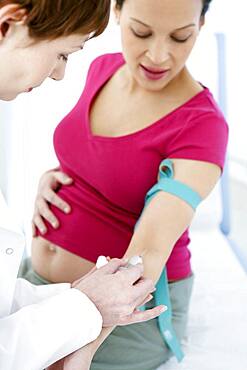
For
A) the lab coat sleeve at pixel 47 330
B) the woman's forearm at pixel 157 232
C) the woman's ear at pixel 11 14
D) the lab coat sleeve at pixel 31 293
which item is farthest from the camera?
the woman's forearm at pixel 157 232

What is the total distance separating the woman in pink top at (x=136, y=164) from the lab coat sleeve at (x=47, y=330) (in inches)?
12.6

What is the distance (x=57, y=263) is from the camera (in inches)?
67.5

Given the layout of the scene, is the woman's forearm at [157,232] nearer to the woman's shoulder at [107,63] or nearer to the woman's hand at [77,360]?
the woman's hand at [77,360]

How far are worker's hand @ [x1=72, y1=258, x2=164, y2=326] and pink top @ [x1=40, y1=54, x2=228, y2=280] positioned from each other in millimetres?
404

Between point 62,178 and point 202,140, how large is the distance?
1.48 feet

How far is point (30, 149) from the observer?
8.15 ft

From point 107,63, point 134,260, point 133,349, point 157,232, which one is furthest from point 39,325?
point 107,63

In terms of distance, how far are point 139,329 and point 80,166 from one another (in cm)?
45

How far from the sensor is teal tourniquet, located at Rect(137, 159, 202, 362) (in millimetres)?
1489

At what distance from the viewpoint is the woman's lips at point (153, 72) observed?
5.31 feet

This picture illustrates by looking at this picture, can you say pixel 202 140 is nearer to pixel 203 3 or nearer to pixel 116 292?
pixel 203 3

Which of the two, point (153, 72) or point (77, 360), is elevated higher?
→ point (153, 72)

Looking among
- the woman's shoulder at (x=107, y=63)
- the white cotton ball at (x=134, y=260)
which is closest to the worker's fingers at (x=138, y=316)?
the white cotton ball at (x=134, y=260)

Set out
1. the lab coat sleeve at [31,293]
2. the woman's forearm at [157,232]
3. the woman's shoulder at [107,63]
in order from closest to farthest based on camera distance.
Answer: the lab coat sleeve at [31,293], the woman's forearm at [157,232], the woman's shoulder at [107,63]
